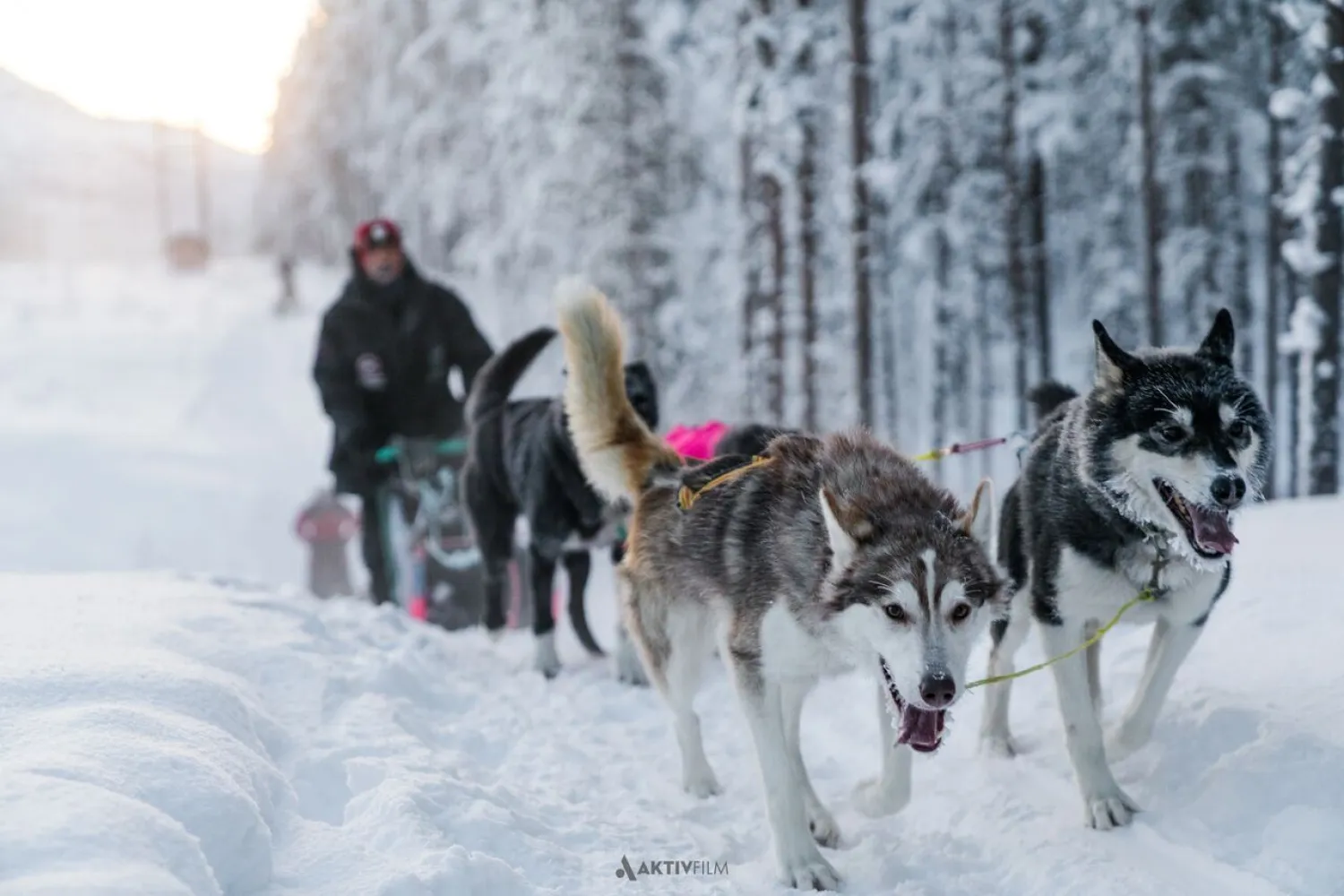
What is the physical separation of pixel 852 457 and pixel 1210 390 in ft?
→ 3.88

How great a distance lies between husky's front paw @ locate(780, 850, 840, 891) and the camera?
3.41 meters

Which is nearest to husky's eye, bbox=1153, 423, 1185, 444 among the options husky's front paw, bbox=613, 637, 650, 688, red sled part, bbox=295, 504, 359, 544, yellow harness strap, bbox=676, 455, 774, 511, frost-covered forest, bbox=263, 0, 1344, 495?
yellow harness strap, bbox=676, 455, 774, 511

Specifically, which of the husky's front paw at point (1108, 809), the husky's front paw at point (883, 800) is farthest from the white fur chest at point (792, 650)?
the husky's front paw at point (1108, 809)

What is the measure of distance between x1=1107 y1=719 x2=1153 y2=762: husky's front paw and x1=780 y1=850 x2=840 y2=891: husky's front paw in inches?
50.8

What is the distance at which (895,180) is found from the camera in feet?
49.6

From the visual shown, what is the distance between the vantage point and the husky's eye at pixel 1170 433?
333 centimetres

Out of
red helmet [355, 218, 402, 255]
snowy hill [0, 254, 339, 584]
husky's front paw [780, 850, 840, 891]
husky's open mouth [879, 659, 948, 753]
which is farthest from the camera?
snowy hill [0, 254, 339, 584]

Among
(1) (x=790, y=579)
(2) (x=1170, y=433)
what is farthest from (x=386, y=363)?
(2) (x=1170, y=433)

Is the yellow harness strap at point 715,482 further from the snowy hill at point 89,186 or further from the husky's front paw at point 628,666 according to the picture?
the snowy hill at point 89,186

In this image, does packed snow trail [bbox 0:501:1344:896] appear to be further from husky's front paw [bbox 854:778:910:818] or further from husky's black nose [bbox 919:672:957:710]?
husky's black nose [bbox 919:672:957:710]

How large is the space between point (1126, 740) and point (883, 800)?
1004 millimetres

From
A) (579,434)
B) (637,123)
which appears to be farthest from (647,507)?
(637,123)

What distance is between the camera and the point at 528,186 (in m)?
22.3

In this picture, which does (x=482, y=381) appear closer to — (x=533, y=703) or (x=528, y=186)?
(x=533, y=703)
